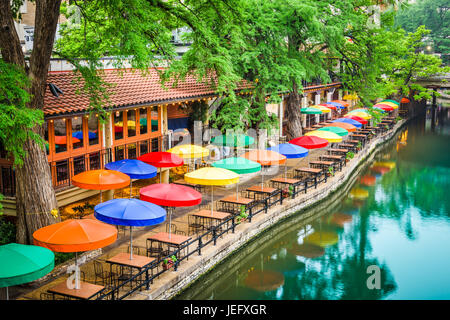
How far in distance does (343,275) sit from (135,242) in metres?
7.67

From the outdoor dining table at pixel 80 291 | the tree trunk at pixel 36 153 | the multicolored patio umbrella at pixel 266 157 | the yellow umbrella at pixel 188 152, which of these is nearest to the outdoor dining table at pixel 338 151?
the multicolored patio umbrella at pixel 266 157

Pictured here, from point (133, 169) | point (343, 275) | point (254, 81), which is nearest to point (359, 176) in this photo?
point (254, 81)

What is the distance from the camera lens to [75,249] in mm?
12953

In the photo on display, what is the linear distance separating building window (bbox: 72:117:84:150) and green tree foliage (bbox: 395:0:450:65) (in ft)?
233

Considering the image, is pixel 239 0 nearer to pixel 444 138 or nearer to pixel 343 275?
pixel 343 275

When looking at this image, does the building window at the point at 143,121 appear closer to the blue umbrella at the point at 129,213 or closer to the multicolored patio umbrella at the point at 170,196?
→ the multicolored patio umbrella at the point at 170,196

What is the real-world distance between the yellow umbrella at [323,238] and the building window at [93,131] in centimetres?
989

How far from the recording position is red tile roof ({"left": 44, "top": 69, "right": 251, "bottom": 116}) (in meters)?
18.0

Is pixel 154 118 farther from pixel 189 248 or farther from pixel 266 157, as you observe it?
pixel 189 248

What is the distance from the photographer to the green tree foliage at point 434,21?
79.8 meters

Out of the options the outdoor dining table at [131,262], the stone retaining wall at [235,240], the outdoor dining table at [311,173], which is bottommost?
the stone retaining wall at [235,240]

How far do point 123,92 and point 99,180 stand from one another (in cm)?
527

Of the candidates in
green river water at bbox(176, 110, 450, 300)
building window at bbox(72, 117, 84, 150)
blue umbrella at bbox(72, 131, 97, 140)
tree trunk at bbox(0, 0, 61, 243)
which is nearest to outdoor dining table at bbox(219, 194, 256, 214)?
green river water at bbox(176, 110, 450, 300)

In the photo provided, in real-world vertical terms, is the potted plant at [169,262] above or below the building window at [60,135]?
below
